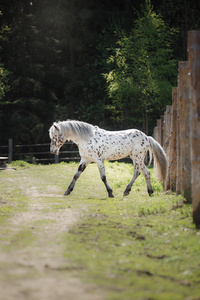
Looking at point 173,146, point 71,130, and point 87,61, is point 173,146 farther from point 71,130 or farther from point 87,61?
point 87,61

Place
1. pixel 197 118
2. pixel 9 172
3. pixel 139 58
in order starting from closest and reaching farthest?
pixel 197 118
pixel 9 172
pixel 139 58

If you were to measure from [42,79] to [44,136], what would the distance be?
476cm

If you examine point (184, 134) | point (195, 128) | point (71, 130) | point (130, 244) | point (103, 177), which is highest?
point (195, 128)

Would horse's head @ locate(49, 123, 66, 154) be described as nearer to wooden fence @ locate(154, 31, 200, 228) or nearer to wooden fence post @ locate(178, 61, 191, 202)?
wooden fence @ locate(154, 31, 200, 228)

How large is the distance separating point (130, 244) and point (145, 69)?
2413 cm

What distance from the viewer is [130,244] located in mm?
6434

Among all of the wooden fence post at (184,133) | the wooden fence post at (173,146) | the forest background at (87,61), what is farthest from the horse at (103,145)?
the forest background at (87,61)

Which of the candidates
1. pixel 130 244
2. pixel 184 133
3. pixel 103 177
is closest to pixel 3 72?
pixel 103 177

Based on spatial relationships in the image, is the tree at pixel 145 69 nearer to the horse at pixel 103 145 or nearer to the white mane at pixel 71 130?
the horse at pixel 103 145

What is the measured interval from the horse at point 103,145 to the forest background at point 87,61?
16710 millimetres

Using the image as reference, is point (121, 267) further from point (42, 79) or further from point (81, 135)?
point (42, 79)

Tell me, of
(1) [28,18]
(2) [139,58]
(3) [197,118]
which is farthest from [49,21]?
(3) [197,118]

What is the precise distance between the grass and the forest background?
19.2m

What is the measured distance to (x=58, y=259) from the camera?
17.8 ft
